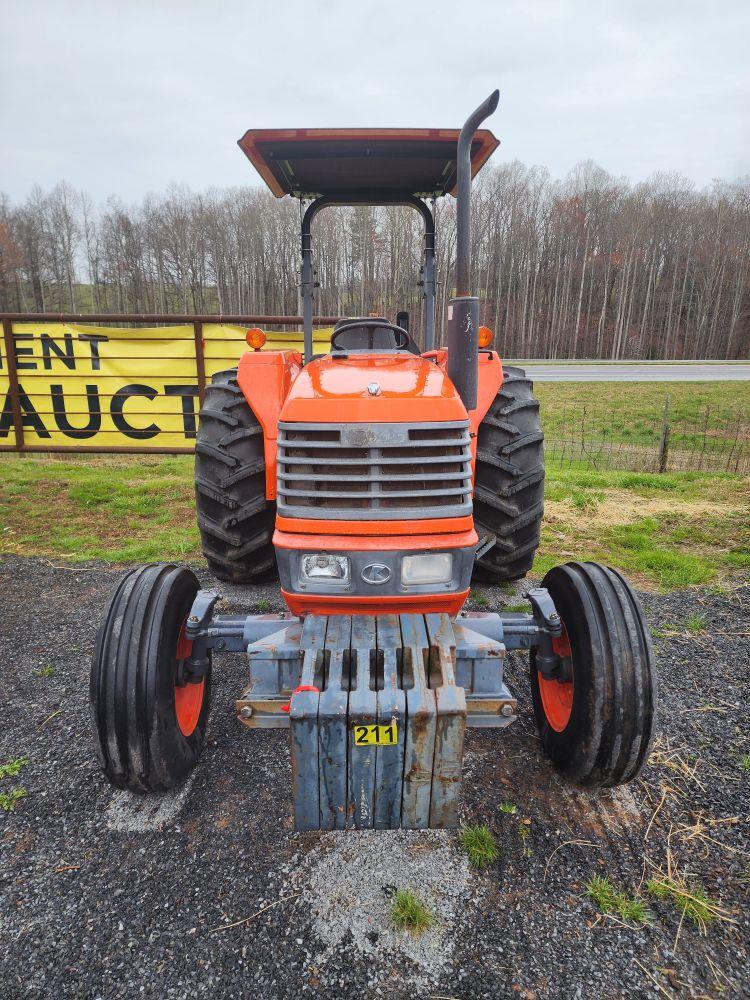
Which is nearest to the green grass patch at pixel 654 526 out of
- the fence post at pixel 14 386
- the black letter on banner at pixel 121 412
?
the black letter on banner at pixel 121 412

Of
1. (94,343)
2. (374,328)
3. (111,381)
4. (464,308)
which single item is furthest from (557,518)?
(94,343)

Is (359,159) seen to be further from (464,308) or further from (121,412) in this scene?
(121,412)

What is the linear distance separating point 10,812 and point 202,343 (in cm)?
628

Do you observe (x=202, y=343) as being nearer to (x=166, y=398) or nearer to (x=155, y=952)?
(x=166, y=398)

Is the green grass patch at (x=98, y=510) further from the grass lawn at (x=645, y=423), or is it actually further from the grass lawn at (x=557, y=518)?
the grass lawn at (x=645, y=423)

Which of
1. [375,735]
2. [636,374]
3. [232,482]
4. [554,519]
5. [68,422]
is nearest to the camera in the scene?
[375,735]

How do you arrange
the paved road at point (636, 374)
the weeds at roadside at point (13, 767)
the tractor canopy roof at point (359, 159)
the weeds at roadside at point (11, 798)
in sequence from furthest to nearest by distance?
the paved road at point (636, 374), the tractor canopy roof at point (359, 159), the weeds at roadside at point (13, 767), the weeds at roadside at point (11, 798)

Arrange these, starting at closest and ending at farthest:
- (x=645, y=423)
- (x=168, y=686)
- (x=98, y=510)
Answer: (x=168, y=686), (x=98, y=510), (x=645, y=423)

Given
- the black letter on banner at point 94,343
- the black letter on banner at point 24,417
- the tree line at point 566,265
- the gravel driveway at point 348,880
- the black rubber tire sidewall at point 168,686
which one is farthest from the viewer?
the tree line at point 566,265

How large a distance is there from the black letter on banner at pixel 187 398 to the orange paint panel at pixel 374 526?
6182mm

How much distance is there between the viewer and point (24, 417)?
8.12 m

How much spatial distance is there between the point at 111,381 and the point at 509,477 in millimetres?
6318

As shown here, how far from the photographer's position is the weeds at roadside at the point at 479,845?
2174 mm

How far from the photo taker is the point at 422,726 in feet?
5.99
